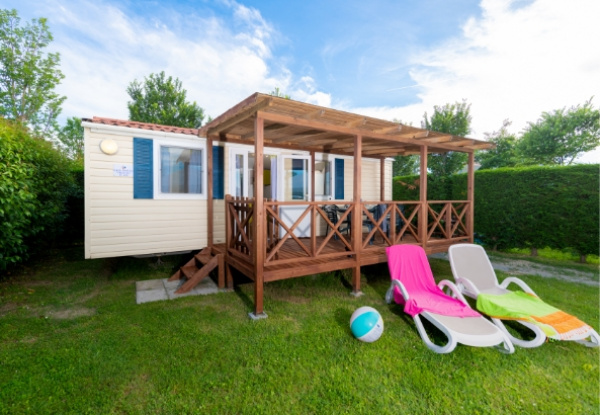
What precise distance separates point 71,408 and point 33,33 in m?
22.8

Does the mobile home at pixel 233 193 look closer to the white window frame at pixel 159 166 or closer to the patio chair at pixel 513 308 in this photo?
the white window frame at pixel 159 166

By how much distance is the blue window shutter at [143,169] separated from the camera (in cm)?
527

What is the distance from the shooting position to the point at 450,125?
13.8 metres

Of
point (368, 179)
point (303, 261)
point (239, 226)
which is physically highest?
point (368, 179)

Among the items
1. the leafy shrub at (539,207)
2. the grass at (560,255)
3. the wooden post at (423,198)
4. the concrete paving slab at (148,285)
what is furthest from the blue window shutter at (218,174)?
the grass at (560,255)

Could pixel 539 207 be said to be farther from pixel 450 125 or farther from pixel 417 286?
pixel 450 125

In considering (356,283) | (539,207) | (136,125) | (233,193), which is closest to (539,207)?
(539,207)

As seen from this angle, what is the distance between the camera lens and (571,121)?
49.1ft

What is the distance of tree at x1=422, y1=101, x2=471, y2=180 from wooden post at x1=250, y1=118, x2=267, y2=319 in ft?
38.1

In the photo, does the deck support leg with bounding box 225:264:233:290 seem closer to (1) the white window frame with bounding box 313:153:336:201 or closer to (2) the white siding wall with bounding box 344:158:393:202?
(1) the white window frame with bounding box 313:153:336:201

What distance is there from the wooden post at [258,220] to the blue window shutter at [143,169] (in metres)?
2.72

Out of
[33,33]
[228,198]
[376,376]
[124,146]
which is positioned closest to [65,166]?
[124,146]

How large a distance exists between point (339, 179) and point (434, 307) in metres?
4.62

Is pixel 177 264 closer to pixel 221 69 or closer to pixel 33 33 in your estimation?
pixel 221 69
